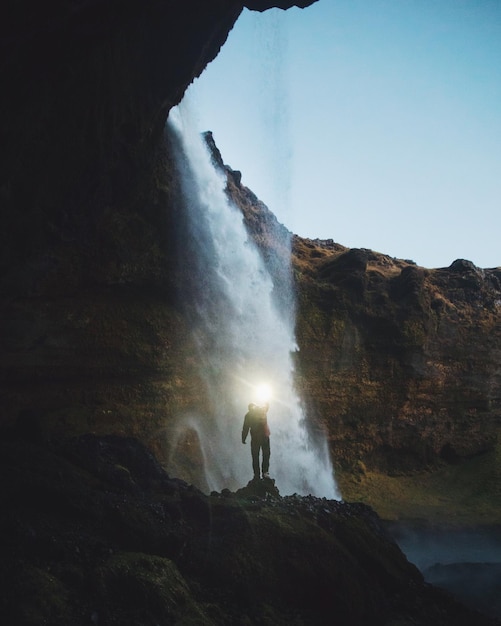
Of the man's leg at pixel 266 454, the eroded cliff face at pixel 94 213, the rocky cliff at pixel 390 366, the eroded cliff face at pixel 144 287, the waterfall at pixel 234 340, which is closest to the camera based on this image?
the eroded cliff face at pixel 94 213

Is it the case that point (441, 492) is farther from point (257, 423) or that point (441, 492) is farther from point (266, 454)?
point (257, 423)


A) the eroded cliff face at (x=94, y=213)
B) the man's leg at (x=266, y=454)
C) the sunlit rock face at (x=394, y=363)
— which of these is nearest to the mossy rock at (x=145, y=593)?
the eroded cliff face at (x=94, y=213)

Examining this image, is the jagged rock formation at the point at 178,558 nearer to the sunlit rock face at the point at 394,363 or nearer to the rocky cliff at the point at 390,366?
the rocky cliff at the point at 390,366

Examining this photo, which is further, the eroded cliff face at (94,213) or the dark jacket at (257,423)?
the dark jacket at (257,423)

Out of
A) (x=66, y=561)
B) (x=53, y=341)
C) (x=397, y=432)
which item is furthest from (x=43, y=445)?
(x=397, y=432)

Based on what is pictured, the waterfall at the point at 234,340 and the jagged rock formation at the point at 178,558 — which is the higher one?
the waterfall at the point at 234,340

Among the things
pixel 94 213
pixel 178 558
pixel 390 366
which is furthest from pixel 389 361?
pixel 178 558

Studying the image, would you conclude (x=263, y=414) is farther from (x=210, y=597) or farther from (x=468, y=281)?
(x=468, y=281)

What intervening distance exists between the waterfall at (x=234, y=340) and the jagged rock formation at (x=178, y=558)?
39.0 feet

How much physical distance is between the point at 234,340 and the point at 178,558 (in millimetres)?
17146

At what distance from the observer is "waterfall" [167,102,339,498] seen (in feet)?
72.1

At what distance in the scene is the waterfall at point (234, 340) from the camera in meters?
22.0

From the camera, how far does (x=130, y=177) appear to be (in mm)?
17328

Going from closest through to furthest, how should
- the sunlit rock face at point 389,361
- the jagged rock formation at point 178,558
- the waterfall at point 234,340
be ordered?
the jagged rock formation at point 178,558
the waterfall at point 234,340
the sunlit rock face at point 389,361
